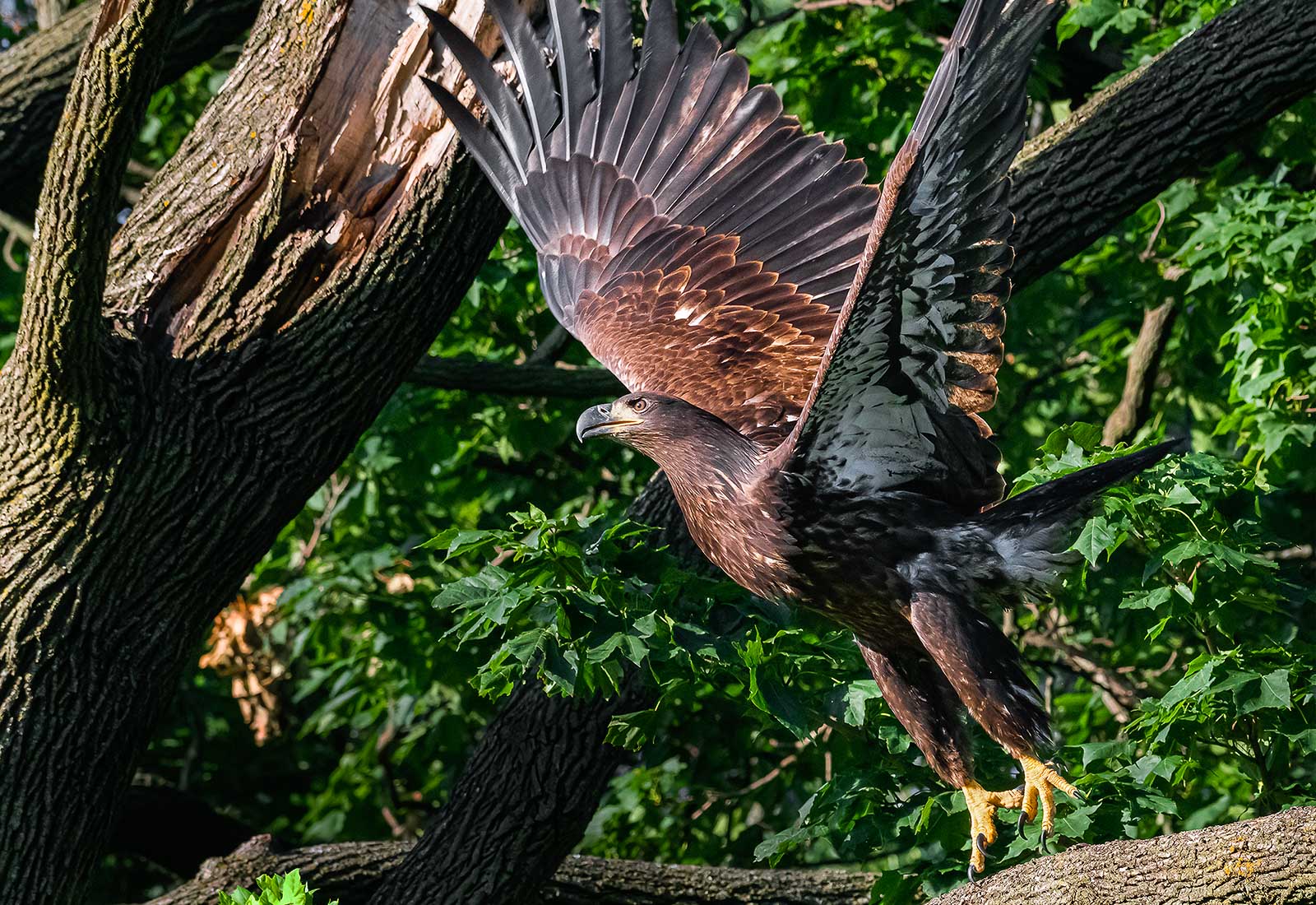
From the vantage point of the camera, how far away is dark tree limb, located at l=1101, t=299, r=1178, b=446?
619cm

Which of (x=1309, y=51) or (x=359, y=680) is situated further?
(x=359, y=680)

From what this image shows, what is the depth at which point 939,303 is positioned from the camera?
331 cm

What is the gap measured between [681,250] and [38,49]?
242 cm

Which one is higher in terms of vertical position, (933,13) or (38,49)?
(38,49)

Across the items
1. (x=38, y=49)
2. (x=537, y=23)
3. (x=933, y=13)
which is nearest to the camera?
(x=537, y=23)

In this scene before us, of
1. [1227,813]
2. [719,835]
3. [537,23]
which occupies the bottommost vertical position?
[1227,813]

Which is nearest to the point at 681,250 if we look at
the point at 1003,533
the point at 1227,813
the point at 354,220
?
the point at 354,220

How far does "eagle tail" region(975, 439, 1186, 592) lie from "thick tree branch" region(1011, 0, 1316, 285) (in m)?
0.96

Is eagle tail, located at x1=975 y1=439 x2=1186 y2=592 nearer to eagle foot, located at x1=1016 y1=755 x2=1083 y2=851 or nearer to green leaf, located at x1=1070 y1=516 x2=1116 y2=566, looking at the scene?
green leaf, located at x1=1070 y1=516 x2=1116 y2=566

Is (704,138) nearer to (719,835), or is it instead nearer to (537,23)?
(537,23)

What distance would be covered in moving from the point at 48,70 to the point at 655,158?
2171 millimetres

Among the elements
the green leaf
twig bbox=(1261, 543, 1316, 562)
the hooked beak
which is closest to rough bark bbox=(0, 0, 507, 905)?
the hooked beak

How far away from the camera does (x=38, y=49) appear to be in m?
5.08

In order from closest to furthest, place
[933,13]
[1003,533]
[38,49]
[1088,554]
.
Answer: [1088,554] → [1003,533] → [38,49] → [933,13]
